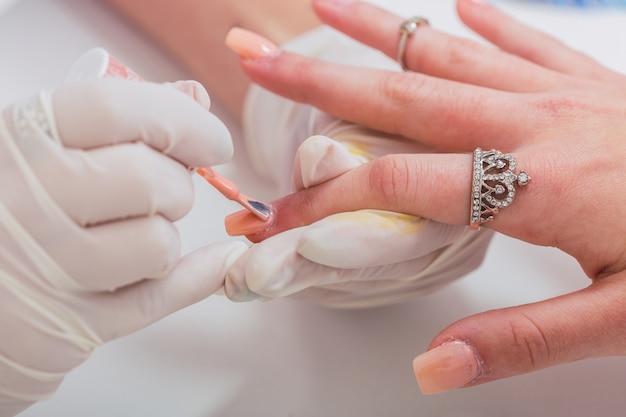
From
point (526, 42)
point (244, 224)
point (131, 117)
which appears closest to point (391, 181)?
point (244, 224)

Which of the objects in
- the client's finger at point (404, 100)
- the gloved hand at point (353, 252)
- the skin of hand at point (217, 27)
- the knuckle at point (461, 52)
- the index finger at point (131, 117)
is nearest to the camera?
the index finger at point (131, 117)

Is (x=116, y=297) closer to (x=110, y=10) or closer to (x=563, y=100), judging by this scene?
(x=563, y=100)

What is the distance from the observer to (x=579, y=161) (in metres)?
0.68

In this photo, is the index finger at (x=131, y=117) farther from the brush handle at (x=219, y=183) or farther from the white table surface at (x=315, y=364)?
the white table surface at (x=315, y=364)

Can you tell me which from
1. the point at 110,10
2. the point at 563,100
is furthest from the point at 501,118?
the point at 110,10

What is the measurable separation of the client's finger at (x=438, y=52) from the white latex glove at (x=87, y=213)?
455 millimetres

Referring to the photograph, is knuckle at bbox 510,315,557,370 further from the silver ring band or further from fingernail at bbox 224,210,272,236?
the silver ring band

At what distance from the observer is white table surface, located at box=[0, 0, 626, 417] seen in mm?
766

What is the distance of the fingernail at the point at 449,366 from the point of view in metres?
0.60

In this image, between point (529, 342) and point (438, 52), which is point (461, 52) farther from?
point (529, 342)

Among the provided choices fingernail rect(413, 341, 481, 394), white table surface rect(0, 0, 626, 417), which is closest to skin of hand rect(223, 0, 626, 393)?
fingernail rect(413, 341, 481, 394)

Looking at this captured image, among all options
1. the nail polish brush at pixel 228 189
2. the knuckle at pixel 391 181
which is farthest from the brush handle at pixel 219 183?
the knuckle at pixel 391 181

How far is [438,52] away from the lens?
2.95 feet

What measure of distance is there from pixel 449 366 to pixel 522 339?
79 millimetres
